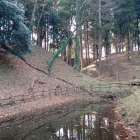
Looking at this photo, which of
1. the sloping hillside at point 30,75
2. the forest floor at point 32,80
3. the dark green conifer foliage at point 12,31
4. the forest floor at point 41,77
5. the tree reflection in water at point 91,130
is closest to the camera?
the tree reflection in water at point 91,130

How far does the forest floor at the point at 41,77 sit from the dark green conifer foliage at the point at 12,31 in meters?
1.92

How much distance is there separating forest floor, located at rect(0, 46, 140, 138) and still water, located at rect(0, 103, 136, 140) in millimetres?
1331

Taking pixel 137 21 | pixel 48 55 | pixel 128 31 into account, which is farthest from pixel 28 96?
pixel 137 21

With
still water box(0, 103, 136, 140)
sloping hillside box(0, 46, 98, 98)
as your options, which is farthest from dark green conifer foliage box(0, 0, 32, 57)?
still water box(0, 103, 136, 140)

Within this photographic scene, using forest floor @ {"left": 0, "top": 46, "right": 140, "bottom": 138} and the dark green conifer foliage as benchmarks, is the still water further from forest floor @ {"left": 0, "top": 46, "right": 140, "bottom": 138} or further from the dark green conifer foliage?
the dark green conifer foliage

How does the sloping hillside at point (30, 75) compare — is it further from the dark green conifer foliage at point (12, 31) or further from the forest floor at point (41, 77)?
the dark green conifer foliage at point (12, 31)

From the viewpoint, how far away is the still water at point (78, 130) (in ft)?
36.3

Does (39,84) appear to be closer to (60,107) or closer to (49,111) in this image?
(60,107)

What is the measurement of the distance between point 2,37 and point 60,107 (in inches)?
352

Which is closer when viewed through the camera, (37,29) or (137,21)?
(37,29)

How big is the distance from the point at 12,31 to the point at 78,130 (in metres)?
14.7

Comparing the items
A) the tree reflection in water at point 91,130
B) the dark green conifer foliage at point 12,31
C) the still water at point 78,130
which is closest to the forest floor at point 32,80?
the dark green conifer foliage at point 12,31

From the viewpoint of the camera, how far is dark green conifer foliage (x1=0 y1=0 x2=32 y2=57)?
23375 mm

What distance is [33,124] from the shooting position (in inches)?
548
